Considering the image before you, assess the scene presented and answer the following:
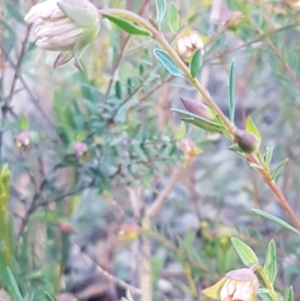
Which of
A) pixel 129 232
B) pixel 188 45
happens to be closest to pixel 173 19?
pixel 188 45

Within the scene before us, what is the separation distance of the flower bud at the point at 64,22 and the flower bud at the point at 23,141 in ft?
0.67

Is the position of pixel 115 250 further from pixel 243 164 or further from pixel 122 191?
pixel 243 164

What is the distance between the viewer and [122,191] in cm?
82

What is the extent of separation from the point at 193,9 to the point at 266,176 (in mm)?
410

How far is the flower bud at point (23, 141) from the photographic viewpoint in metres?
0.51

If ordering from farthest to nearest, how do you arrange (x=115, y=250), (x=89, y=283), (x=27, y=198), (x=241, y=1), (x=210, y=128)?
(x=89, y=283)
(x=115, y=250)
(x=27, y=198)
(x=241, y=1)
(x=210, y=128)

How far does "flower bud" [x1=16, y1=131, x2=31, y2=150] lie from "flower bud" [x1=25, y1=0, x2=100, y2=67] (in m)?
0.20

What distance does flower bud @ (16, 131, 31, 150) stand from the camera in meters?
0.51

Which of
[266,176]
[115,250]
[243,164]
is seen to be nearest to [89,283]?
[115,250]

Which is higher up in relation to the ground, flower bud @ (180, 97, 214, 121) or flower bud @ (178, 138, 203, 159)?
flower bud @ (180, 97, 214, 121)

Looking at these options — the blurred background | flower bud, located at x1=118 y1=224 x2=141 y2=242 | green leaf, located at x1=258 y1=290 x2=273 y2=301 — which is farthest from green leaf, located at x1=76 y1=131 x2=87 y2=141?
green leaf, located at x1=258 y1=290 x2=273 y2=301

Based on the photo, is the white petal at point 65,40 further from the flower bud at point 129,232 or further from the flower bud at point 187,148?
the flower bud at point 129,232

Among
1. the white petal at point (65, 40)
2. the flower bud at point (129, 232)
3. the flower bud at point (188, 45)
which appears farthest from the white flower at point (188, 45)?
the flower bud at point (129, 232)

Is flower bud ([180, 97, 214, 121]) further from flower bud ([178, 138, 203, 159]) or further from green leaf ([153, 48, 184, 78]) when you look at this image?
flower bud ([178, 138, 203, 159])
